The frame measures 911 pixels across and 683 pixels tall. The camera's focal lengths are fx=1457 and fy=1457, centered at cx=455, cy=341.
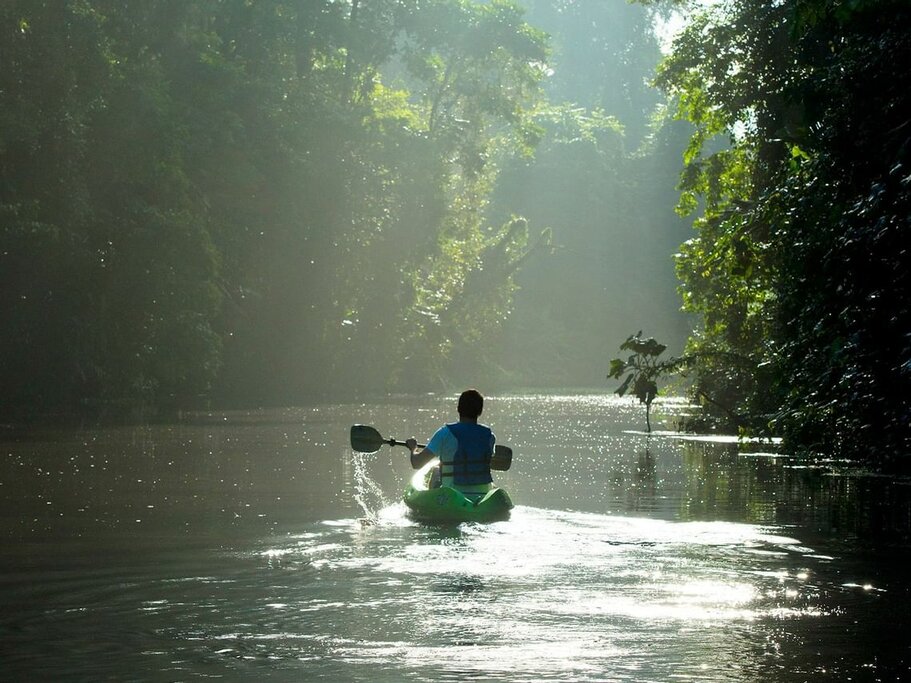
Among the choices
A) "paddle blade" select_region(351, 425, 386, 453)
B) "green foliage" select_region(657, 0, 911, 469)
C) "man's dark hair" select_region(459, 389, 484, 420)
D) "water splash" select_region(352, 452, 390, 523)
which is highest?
"green foliage" select_region(657, 0, 911, 469)

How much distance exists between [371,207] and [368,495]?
3753 centimetres

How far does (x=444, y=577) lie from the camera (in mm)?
11375

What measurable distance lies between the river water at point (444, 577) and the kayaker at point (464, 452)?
2.27 ft

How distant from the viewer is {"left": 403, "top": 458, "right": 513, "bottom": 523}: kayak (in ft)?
47.7

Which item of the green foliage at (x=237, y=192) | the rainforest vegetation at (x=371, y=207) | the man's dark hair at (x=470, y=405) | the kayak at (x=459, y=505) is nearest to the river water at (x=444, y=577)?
the kayak at (x=459, y=505)

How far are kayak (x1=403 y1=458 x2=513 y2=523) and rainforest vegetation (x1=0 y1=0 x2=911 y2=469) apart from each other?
3.88 meters

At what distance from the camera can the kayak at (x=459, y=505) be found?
14.5 meters

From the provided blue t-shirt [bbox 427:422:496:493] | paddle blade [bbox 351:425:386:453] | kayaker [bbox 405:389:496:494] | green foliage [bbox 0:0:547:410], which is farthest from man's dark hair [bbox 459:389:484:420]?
green foliage [bbox 0:0:547:410]

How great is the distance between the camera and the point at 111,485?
1886cm

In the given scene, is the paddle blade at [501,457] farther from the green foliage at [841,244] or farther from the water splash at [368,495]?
the green foliage at [841,244]

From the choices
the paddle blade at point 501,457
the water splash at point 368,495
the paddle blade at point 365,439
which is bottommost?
the water splash at point 368,495

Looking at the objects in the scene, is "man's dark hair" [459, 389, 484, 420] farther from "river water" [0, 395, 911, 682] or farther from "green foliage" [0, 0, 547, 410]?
"green foliage" [0, 0, 547, 410]

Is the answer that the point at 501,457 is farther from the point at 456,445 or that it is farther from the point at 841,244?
the point at 841,244

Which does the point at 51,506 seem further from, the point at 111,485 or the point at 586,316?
the point at 586,316
